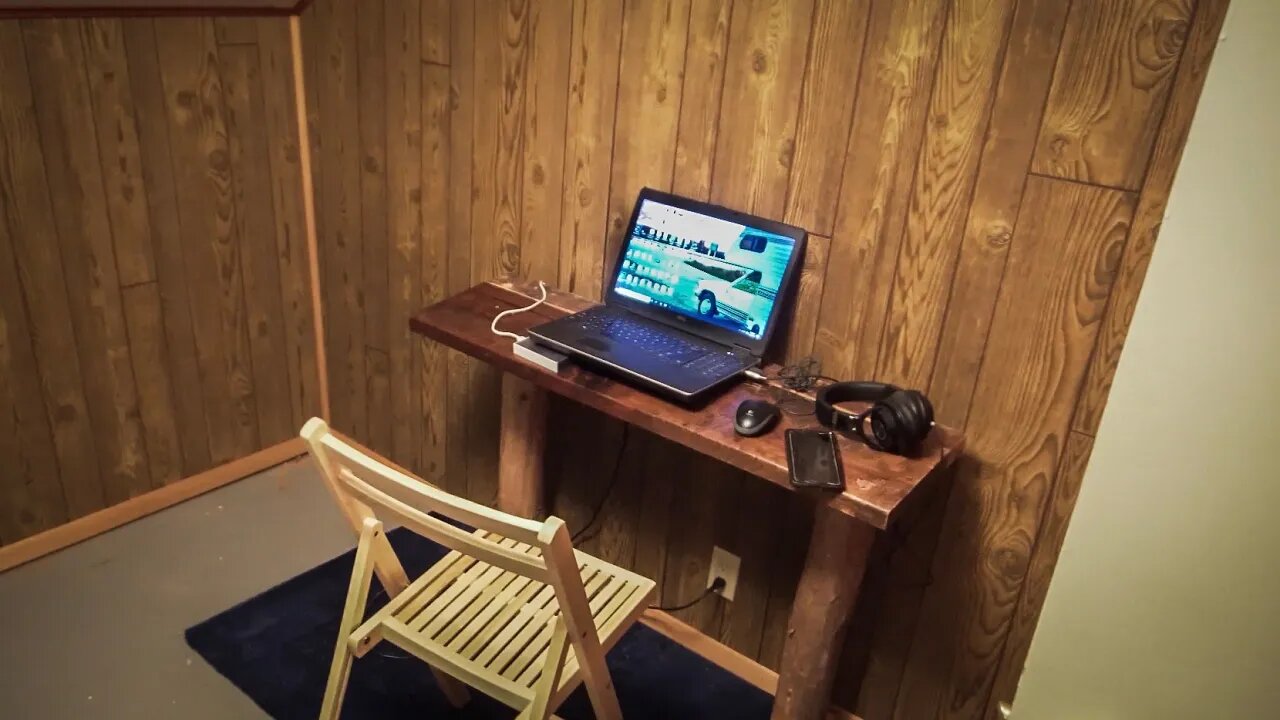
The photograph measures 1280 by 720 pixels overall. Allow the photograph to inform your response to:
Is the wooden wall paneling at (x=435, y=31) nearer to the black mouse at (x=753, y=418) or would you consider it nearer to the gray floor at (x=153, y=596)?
the black mouse at (x=753, y=418)

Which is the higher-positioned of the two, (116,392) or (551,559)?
(551,559)

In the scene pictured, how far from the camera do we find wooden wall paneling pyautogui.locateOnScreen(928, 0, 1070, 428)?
1.30 metres

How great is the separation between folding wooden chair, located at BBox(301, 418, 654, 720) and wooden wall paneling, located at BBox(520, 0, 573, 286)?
0.66 m

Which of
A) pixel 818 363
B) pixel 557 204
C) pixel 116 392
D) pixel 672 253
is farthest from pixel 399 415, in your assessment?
pixel 818 363

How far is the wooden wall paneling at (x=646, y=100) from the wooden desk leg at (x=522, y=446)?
39 cm

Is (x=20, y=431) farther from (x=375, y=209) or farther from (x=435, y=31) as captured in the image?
(x=435, y=31)

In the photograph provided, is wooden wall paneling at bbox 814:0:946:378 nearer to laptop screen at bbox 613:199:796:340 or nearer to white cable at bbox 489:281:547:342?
laptop screen at bbox 613:199:796:340

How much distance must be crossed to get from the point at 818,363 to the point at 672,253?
35 cm

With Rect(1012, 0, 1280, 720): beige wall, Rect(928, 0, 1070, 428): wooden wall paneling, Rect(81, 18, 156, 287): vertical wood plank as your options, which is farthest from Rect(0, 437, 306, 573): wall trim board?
Rect(1012, 0, 1280, 720): beige wall

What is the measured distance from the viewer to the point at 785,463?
1356 millimetres

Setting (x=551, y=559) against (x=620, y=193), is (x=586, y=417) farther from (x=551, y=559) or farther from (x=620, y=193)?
(x=551, y=559)

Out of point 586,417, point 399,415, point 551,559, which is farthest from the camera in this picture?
point 399,415

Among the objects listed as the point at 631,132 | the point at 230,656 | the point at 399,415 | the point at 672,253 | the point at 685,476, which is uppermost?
the point at 631,132

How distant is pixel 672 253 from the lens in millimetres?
1720
